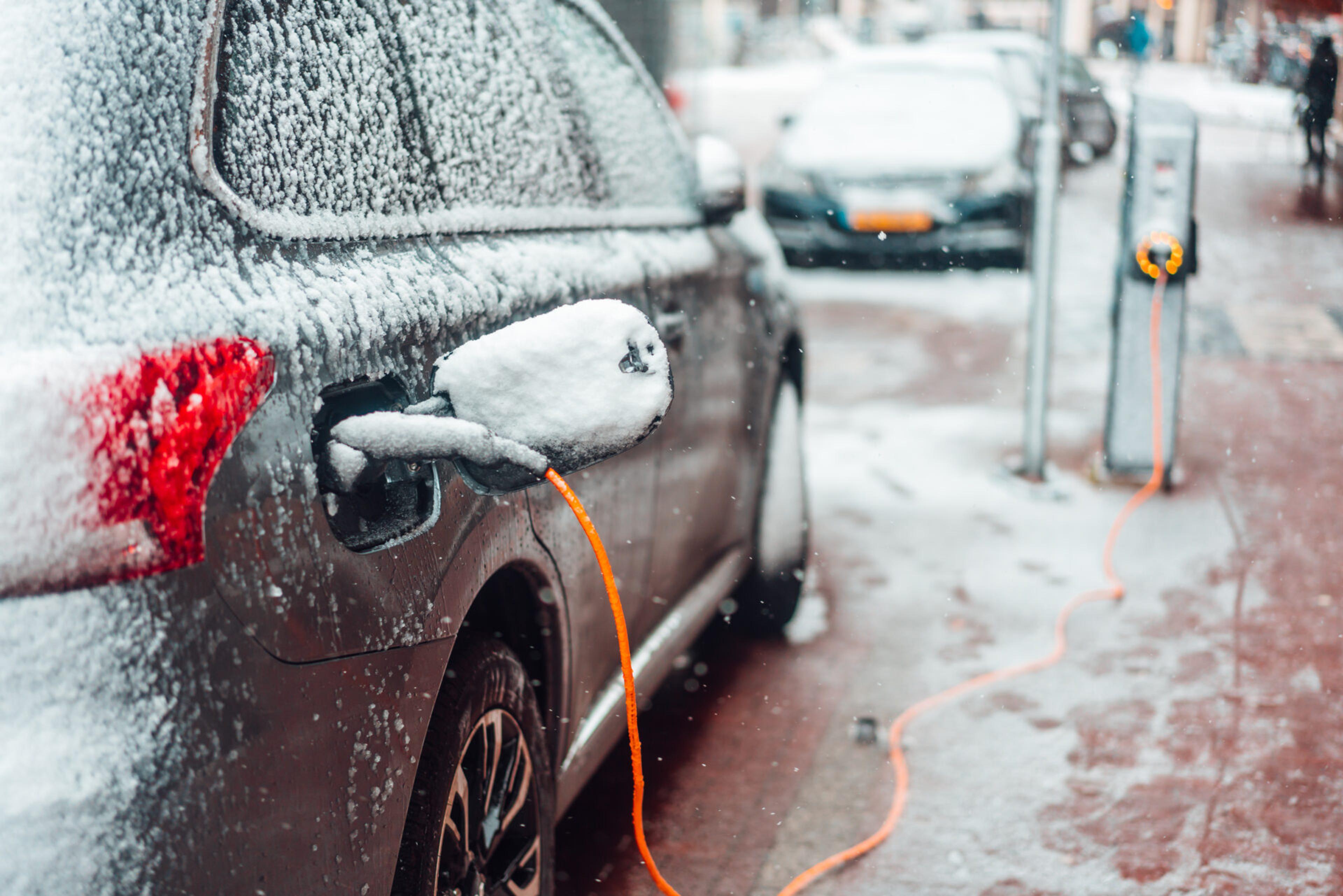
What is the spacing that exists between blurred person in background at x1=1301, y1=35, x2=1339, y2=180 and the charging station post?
4.20ft

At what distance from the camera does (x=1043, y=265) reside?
561cm

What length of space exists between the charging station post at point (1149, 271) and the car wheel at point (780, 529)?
7.00 ft

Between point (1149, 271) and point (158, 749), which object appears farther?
point (1149, 271)

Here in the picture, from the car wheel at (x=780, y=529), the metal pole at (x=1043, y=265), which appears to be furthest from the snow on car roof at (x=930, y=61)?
the car wheel at (x=780, y=529)

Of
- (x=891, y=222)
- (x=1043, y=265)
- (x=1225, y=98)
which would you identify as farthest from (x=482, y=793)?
(x=891, y=222)

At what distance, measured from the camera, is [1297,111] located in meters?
7.04

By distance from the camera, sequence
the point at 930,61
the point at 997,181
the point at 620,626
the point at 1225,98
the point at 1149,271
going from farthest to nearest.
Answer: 1. the point at 930,61
2. the point at 997,181
3. the point at 1225,98
4. the point at 1149,271
5. the point at 620,626

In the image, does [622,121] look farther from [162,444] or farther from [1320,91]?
[1320,91]

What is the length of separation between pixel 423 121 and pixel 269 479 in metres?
0.82

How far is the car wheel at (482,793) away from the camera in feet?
5.97

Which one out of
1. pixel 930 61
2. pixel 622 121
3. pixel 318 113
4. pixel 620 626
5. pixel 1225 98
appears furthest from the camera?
pixel 930 61

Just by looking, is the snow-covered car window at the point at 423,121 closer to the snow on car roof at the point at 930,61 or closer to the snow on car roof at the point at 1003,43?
the snow on car roof at the point at 930,61

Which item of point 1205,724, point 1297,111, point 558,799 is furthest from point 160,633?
point 1297,111

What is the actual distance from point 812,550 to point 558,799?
2.70 metres
